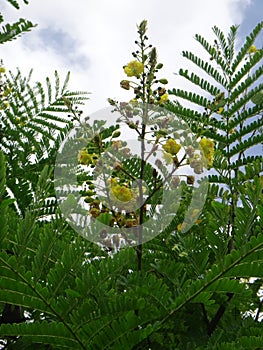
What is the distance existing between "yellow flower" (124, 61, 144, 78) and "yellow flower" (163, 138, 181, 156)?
0.33m

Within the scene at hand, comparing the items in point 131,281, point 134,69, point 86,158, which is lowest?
point 131,281

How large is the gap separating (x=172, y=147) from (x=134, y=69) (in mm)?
369

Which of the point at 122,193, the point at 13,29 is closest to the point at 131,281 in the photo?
the point at 122,193

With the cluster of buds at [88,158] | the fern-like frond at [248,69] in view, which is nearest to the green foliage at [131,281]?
the cluster of buds at [88,158]

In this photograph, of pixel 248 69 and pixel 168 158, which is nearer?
pixel 168 158

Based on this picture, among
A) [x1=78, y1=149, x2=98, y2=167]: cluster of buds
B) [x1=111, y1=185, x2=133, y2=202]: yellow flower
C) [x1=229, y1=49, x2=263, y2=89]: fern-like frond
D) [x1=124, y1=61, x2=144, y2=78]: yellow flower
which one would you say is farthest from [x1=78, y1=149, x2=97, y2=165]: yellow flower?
[x1=229, y1=49, x2=263, y2=89]: fern-like frond

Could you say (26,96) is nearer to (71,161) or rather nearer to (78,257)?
(71,161)

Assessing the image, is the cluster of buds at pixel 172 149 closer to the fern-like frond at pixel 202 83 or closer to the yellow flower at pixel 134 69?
the yellow flower at pixel 134 69

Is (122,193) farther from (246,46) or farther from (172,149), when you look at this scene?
(246,46)

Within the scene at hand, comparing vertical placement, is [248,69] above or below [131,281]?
above

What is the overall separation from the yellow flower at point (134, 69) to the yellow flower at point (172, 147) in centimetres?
33

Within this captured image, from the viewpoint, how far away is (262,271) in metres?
1.17

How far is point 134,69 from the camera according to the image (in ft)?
5.90

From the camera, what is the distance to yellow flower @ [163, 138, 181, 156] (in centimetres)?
159
